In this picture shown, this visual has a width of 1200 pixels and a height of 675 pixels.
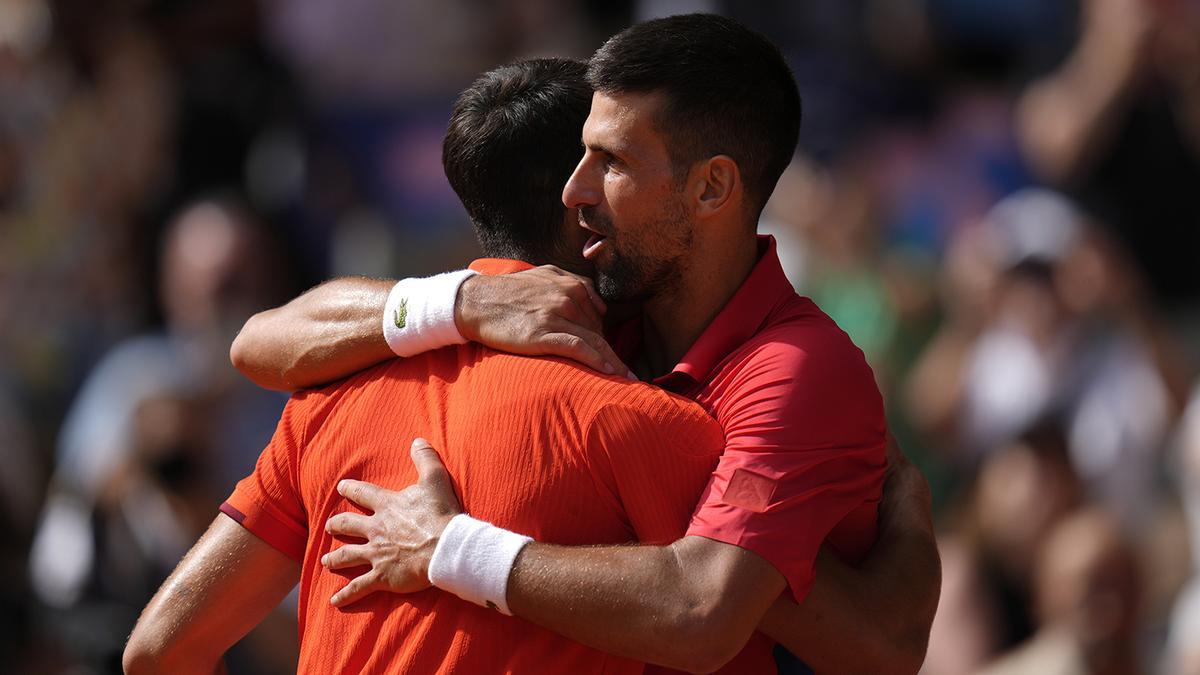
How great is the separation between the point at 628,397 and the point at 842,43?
5.38 m

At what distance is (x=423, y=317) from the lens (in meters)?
2.73

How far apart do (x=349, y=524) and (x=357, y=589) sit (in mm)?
106

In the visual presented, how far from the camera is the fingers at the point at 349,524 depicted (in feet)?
8.72

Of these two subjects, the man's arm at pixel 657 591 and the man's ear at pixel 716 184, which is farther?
the man's ear at pixel 716 184

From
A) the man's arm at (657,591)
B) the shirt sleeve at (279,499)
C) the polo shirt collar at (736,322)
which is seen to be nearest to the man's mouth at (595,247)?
the polo shirt collar at (736,322)

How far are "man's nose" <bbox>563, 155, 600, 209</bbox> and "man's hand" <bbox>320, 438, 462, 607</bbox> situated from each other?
47 cm

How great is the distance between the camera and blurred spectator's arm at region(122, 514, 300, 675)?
294 centimetres

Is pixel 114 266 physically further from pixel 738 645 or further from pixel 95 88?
pixel 738 645

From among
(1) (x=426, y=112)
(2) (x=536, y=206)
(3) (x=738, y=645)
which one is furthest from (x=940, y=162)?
(3) (x=738, y=645)

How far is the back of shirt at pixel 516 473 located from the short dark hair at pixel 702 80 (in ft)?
1.49

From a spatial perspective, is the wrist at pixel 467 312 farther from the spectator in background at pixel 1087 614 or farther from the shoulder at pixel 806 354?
the spectator in background at pixel 1087 614

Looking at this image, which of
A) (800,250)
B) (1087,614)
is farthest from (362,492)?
(800,250)

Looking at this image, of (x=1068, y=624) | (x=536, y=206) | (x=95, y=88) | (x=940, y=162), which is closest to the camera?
(x=536, y=206)

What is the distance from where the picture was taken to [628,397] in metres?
2.56
